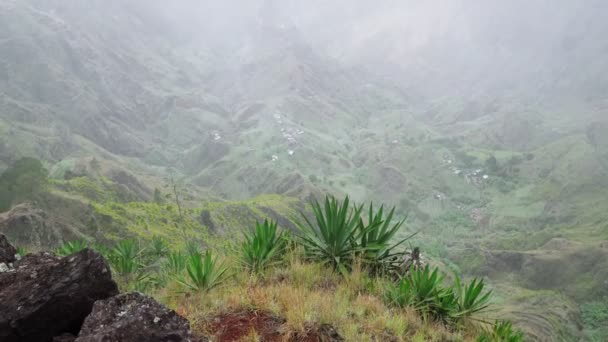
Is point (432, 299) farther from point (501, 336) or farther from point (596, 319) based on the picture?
point (596, 319)

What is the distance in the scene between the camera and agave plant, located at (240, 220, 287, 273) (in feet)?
22.6

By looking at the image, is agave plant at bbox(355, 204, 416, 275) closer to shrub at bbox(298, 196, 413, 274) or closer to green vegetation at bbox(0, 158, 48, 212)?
shrub at bbox(298, 196, 413, 274)

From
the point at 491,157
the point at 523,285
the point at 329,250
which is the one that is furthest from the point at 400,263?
the point at 491,157

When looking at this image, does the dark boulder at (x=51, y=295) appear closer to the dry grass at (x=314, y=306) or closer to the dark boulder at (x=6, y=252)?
the dark boulder at (x=6, y=252)

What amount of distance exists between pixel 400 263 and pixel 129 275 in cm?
638

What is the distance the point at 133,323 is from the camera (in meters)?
4.00

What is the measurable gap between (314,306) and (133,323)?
2.11 meters

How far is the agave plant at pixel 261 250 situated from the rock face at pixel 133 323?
2.53 m

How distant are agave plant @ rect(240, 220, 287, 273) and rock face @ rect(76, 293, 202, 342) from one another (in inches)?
99.6

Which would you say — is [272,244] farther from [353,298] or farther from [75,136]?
[75,136]

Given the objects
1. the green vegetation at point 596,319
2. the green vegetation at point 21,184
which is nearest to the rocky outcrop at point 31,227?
the green vegetation at point 21,184

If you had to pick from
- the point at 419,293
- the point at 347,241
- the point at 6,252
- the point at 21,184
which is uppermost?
the point at 21,184

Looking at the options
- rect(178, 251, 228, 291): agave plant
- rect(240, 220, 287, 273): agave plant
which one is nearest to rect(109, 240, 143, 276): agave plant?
rect(240, 220, 287, 273): agave plant

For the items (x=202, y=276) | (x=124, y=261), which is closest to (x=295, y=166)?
(x=124, y=261)
